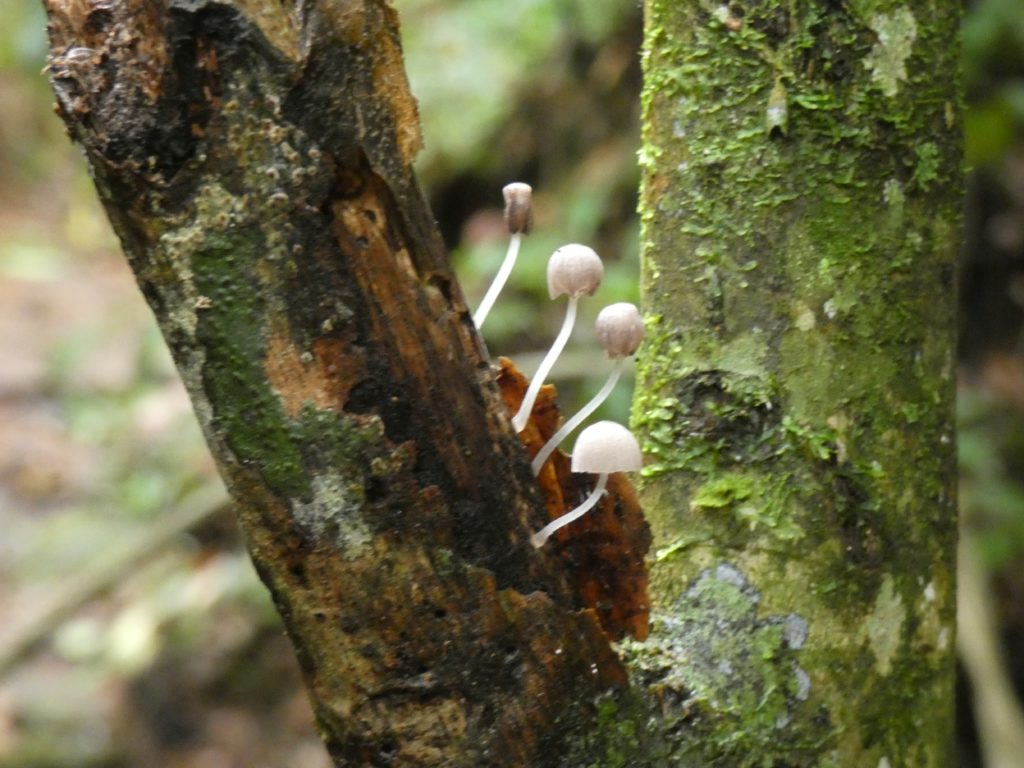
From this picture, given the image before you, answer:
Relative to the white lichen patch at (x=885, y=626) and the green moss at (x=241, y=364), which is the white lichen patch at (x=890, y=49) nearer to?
the white lichen patch at (x=885, y=626)

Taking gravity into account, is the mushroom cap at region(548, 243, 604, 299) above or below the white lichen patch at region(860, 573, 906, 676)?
above

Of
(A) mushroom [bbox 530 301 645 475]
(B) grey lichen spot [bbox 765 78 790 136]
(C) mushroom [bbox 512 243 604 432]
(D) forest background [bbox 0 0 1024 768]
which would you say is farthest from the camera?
(D) forest background [bbox 0 0 1024 768]

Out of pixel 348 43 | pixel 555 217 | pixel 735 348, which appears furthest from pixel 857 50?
pixel 555 217

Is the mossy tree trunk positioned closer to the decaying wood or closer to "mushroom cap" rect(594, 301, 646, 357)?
the decaying wood

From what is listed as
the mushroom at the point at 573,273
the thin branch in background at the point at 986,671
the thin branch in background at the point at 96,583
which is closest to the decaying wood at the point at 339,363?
the mushroom at the point at 573,273

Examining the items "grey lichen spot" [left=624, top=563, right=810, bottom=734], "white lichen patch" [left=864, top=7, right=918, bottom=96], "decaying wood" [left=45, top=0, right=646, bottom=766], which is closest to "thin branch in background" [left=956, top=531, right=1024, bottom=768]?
"grey lichen spot" [left=624, top=563, right=810, bottom=734]

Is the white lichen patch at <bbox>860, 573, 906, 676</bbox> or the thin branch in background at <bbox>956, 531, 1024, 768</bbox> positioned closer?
the white lichen patch at <bbox>860, 573, 906, 676</bbox>
